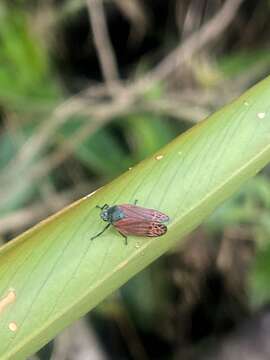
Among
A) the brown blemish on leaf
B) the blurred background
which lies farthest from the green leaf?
the blurred background

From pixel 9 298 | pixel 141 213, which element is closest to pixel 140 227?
pixel 141 213

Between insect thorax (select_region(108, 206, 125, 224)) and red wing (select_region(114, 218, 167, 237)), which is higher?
insect thorax (select_region(108, 206, 125, 224))

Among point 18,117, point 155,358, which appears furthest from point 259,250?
point 18,117

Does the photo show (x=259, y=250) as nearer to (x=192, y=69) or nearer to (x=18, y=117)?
(x=192, y=69)

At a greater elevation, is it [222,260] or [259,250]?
[222,260]

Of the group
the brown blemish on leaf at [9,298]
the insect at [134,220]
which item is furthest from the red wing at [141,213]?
the brown blemish on leaf at [9,298]

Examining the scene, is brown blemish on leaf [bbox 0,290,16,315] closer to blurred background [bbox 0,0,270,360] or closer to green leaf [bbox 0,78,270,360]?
green leaf [bbox 0,78,270,360]
